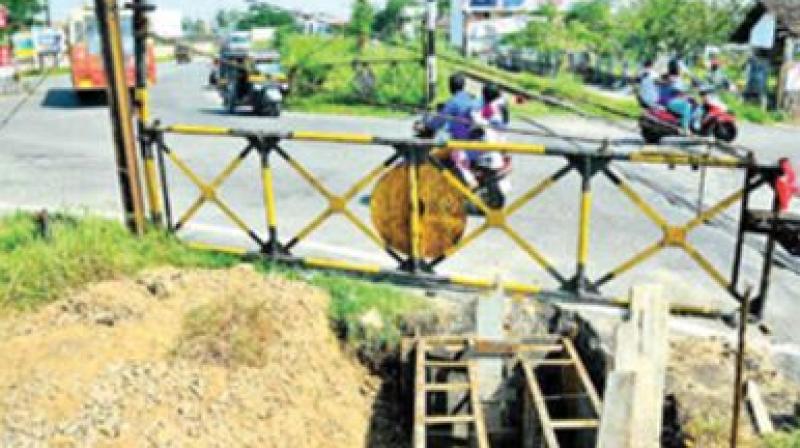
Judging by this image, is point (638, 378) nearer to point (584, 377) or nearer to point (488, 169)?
point (584, 377)

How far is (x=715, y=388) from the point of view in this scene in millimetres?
5500

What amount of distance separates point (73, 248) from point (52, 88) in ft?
79.1

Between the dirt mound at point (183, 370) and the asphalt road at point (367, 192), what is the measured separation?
6.61 feet

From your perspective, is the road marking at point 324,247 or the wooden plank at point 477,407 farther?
the road marking at point 324,247

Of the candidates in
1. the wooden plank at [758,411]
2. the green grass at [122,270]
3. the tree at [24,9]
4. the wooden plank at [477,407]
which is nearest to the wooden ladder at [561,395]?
the wooden plank at [477,407]

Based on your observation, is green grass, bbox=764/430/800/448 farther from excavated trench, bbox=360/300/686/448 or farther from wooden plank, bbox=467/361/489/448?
wooden plank, bbox=467/361/489/448

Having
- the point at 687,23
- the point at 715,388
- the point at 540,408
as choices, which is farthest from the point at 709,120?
the point at 687,23

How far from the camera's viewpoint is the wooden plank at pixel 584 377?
4.88 m

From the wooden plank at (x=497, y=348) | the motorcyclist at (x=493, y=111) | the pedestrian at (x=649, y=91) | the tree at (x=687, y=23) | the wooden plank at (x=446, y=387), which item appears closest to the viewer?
the wooden plank at (x=446, y=387)

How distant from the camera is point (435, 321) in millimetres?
6273

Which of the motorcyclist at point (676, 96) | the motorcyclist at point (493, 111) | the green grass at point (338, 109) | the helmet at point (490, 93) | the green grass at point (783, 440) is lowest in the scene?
the green grass at point (338, 109)

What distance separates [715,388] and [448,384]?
1.77m

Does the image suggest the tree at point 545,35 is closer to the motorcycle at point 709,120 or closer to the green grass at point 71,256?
the motorcycle at point 709,120

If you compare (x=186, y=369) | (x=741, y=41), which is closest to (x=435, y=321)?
(x=186, y=369)
